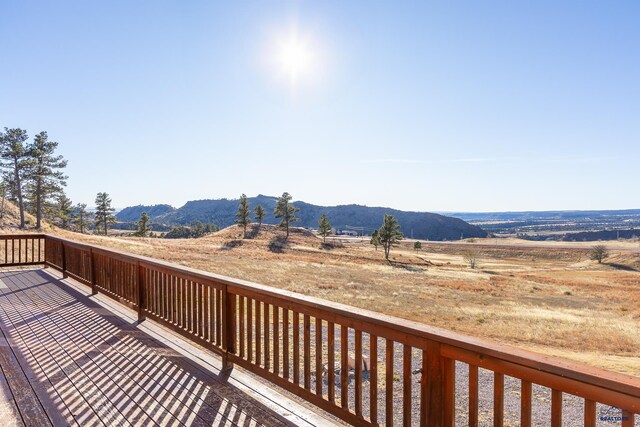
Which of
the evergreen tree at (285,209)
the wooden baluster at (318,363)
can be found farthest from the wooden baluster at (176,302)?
the evergreen tree at (285,209)

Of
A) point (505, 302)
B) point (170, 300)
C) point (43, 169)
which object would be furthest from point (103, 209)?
point (170, 300)

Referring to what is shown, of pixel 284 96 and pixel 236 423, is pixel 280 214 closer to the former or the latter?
pixel 284 96

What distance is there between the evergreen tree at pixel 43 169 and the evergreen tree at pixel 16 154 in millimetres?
612

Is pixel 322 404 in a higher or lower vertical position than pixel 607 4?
lower

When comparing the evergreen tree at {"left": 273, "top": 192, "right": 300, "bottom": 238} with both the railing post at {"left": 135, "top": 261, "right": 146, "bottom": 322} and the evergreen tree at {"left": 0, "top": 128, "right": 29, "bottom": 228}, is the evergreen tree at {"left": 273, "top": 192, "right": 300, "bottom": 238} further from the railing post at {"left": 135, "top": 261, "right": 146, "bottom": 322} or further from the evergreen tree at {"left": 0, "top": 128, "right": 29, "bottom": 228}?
the railing post at {"left": 135, "top": 261, "right": 146, "bottom": 322}

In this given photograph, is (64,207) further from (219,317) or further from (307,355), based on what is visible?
(307,355)

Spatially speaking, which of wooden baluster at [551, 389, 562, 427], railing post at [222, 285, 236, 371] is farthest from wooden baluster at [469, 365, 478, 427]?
railing post at [222, 285, 236, 371]

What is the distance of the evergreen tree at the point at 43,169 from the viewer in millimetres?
41125

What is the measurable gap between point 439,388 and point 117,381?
130 inches

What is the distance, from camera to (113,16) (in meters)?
11.4

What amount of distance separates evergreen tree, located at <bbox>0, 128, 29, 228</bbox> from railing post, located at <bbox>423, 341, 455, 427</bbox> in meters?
48.4

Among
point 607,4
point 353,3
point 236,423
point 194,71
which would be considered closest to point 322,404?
point 236,423

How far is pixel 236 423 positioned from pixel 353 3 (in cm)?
1077

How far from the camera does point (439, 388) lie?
2.23 m
